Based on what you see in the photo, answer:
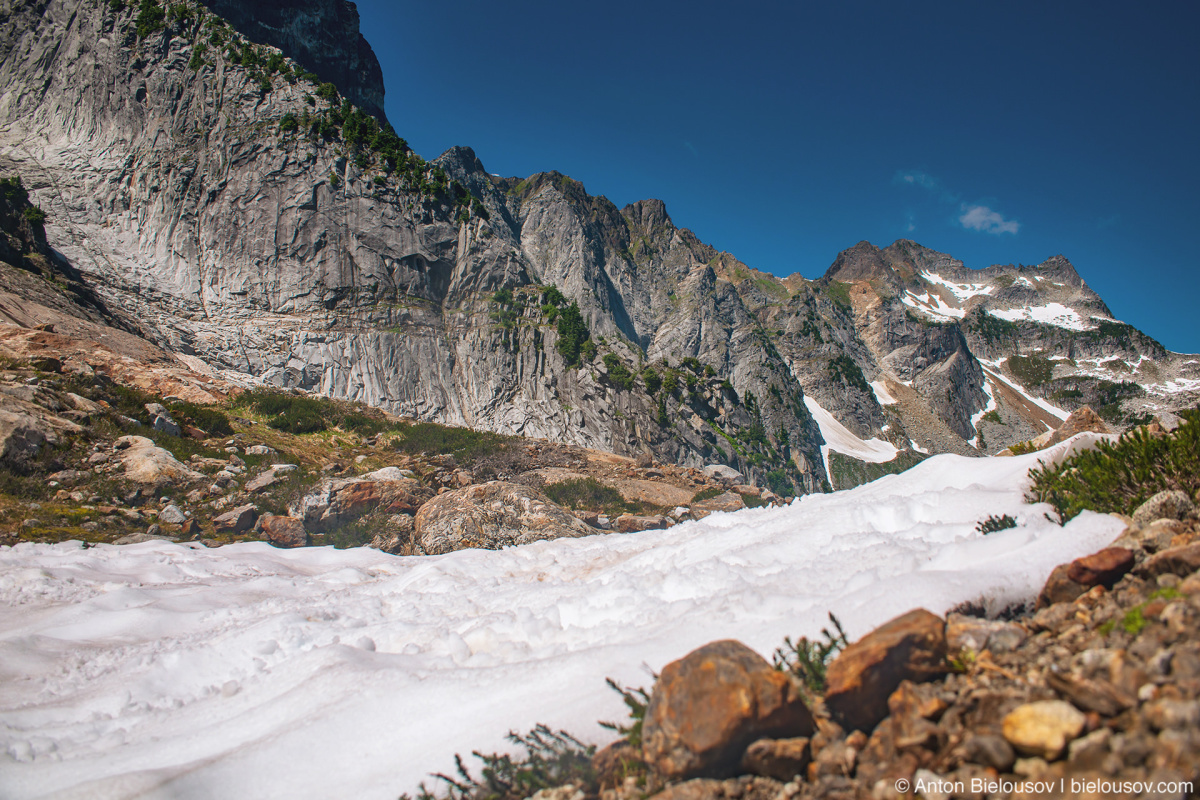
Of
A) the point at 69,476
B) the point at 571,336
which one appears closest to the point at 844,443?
the point at 571,336

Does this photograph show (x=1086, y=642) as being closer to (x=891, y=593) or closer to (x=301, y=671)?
(x=891, y=593)

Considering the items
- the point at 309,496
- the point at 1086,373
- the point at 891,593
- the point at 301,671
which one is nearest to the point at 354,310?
the point at 309,496

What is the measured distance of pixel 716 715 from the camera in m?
2.41

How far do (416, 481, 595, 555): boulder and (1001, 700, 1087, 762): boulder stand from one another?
768cm

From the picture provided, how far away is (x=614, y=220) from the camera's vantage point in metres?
94.1

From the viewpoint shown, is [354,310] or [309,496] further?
[354,310]

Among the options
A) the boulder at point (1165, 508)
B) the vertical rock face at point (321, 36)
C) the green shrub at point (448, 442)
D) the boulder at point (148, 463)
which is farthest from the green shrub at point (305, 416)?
the vertical rock face at point (321, 36)

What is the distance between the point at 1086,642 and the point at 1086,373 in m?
171

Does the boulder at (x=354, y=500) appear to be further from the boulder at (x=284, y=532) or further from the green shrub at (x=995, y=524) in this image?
the green shrub at (x=995, y=524)

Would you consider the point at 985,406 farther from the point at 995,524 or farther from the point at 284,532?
the point at 284,532

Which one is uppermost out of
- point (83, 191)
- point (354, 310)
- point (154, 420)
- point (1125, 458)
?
point (83, 191)

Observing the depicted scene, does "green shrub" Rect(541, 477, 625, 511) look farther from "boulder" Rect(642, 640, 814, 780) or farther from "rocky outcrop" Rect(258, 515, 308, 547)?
"boulder" Rect(642, 640, 814, 780)

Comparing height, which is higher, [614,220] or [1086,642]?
[614,220]

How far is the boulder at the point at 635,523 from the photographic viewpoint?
13939 millimetres
